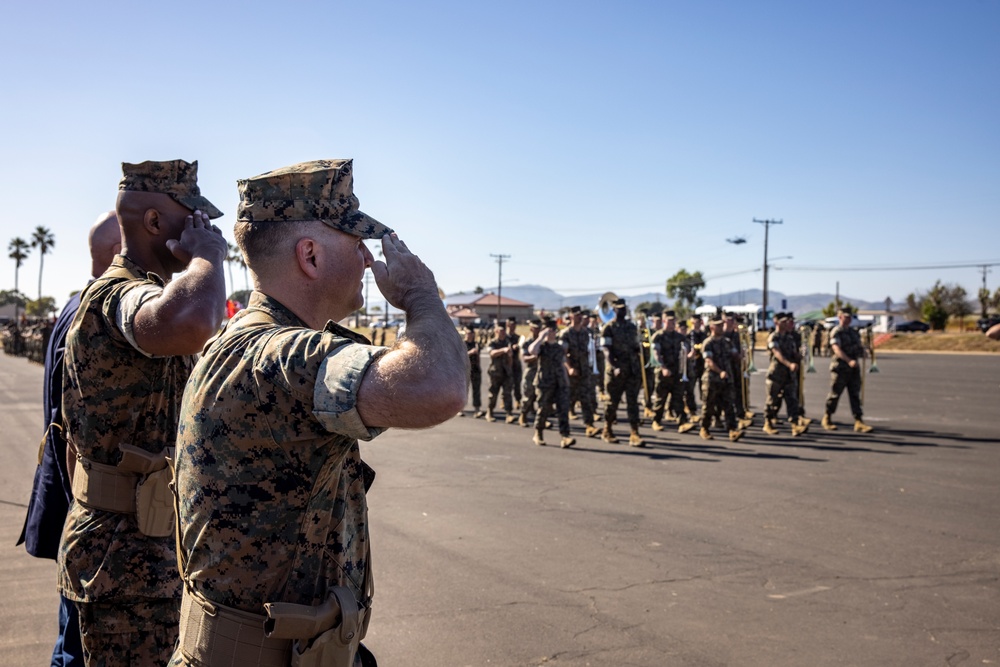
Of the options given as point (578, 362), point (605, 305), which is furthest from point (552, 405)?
point (605, 305)

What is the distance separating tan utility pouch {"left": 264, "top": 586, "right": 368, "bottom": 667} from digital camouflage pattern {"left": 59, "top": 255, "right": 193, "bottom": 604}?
114 cm

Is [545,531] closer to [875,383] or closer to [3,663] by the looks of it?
[3,663]

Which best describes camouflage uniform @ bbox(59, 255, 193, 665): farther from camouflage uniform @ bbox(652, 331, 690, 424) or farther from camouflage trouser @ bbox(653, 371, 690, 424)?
camouflage trouser @ bbox(653, 371, 690, 424)

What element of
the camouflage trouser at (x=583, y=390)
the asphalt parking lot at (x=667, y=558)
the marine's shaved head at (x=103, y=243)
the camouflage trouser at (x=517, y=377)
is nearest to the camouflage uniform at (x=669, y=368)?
the camouflage trouser at (x=583, y=390)

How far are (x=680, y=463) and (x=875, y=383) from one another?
16825 mm

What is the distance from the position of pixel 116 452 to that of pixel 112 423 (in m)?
0.10

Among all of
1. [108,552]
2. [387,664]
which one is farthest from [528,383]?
[108,552]

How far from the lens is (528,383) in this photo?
51.9 feet

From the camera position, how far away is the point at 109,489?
9.34 feet

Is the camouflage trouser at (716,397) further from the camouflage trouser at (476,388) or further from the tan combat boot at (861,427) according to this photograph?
the camouflage trouser at (476,388)

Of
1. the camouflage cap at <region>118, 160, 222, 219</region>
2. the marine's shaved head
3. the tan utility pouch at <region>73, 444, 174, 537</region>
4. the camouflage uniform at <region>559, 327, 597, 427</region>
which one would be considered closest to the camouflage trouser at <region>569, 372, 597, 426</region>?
the camouflage uniform at <region>559, 327, 597, 427</region>

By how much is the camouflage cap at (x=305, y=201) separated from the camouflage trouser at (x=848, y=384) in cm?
1395

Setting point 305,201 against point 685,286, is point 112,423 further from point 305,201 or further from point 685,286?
point 685,286

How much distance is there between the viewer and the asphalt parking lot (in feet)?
15.6
